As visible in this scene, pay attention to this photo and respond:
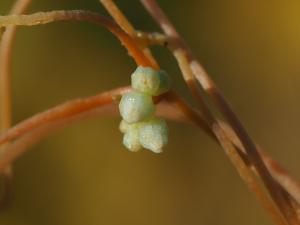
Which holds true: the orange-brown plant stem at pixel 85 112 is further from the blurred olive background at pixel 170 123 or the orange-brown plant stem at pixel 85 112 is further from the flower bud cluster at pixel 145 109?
the blurred olive background at pixel 170 123

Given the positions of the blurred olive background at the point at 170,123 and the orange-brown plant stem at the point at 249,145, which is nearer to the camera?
the orange-brown plant stem at the point at 249,145

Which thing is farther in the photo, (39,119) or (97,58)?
(97,58)

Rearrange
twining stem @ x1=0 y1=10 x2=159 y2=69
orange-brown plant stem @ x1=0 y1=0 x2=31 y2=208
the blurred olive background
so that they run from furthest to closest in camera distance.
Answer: the blurred olive background
orange-brown plant stem @ x1=0 y1=0 x2=31 y2=208
twining stem @ x1=0 y1=10 x2=159 y2=69

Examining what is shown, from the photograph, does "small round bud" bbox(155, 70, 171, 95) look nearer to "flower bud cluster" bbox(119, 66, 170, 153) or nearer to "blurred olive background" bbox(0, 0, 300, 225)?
"flower bud cluster" bbox(119, 66, 170, 153)

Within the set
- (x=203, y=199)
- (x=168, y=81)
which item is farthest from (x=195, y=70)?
(x=203, y=199)

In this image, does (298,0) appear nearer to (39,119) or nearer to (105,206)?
Answer: (105,206)

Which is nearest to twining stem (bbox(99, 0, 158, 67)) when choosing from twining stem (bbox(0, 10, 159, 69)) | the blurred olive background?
twining stem (bbox(0, 10, 159, 69))

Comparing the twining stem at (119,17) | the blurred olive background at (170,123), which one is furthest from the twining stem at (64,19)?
the blurred olive background at (170,123)
